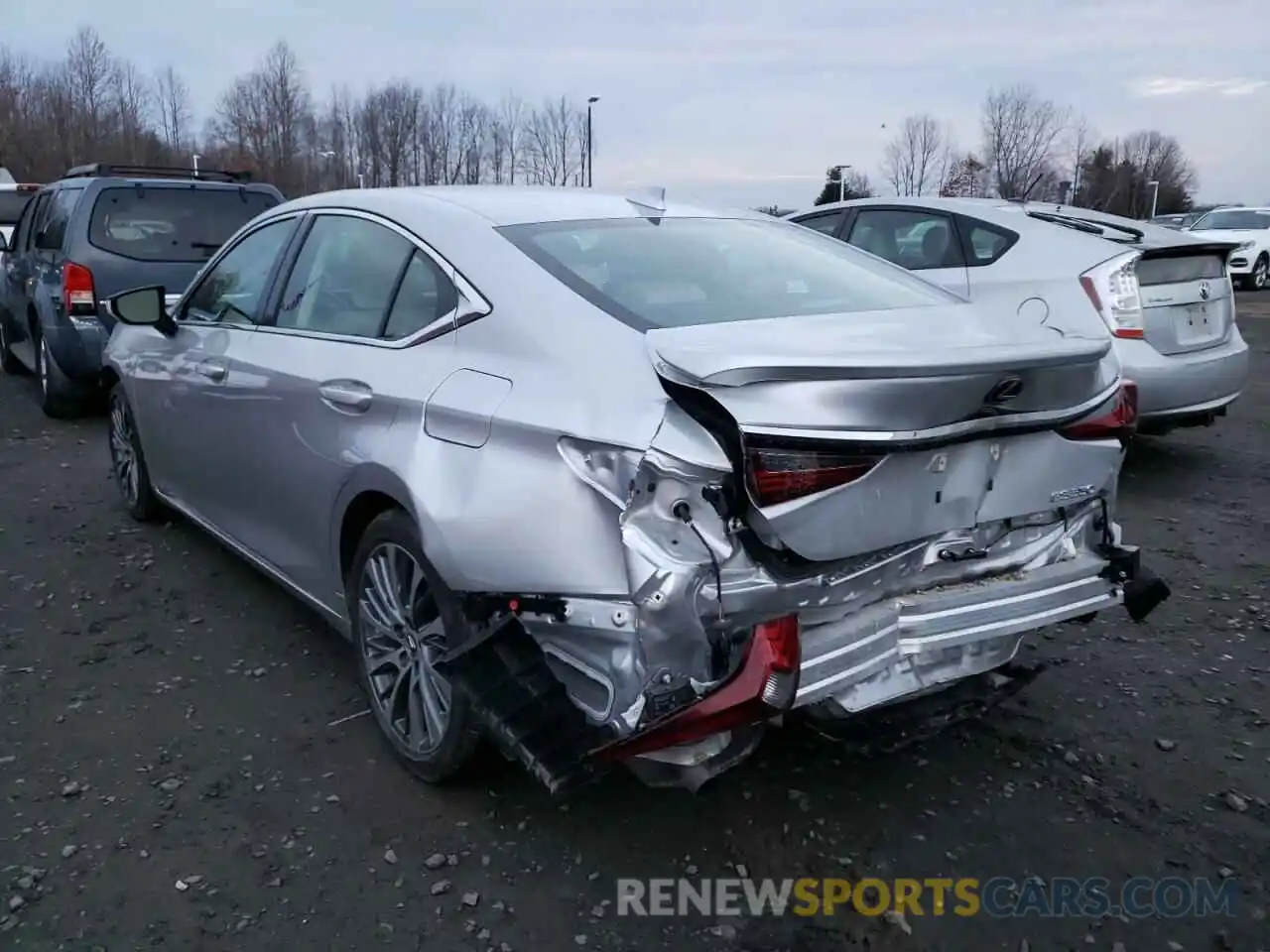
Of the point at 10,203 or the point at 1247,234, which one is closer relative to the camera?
the point at 10,203

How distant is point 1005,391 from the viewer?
2484mm

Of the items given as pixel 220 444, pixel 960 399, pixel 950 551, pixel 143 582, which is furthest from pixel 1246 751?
pixel 143 582

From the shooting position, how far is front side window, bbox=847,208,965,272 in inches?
265

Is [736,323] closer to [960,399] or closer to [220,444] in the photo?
[960,399]

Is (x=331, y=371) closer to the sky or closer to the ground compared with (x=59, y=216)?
closer to the ground

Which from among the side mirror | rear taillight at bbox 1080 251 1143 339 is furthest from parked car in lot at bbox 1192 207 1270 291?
the side mirror

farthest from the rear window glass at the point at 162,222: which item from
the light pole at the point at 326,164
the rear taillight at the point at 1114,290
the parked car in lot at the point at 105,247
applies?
the light pole at the point at 326,164

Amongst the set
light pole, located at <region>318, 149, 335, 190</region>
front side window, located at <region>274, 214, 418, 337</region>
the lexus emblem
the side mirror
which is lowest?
the lexus emblem

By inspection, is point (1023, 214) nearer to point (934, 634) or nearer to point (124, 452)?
point (934, 634)

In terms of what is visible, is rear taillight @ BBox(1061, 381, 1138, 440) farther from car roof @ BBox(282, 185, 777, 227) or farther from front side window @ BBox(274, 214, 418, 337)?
front side window @ BBox(274, 214, 418, 337)

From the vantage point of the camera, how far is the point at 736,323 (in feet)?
8.75

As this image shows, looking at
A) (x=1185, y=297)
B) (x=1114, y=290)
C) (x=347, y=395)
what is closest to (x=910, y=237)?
(x=1114, y=290)

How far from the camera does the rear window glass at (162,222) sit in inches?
311

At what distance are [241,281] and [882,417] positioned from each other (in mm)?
2981
